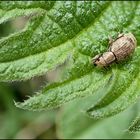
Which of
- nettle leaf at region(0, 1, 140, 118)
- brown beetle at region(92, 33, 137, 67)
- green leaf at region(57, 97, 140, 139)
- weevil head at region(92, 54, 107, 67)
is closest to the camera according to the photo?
nettle leaf at region(0, 1, 140, 118)

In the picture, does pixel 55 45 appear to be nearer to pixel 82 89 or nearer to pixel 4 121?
pixel 82 89

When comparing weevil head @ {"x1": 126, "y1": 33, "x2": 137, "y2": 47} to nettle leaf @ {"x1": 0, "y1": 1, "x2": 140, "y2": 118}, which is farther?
weevil head @ {"x1": 126, "y1": 33, "x2": 137, "y2": 47}

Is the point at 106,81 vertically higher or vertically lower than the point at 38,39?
lower

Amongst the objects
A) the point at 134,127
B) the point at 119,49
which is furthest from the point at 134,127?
the point at 119,49

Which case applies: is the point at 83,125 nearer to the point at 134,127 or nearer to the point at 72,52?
the point at 72,52

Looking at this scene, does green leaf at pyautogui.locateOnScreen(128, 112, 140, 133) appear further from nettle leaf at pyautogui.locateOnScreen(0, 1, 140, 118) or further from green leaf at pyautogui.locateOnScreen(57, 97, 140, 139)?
green leaf at pyautogui.locateOnScreen(57, 97, 140, 139)

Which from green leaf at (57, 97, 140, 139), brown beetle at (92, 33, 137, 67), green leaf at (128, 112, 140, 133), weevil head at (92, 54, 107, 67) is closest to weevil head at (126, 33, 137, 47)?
brown beetle at (92, 33, 137, 67)

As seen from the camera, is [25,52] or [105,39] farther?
[105,39]

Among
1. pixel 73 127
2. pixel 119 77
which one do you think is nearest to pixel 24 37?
pixel 119 77
